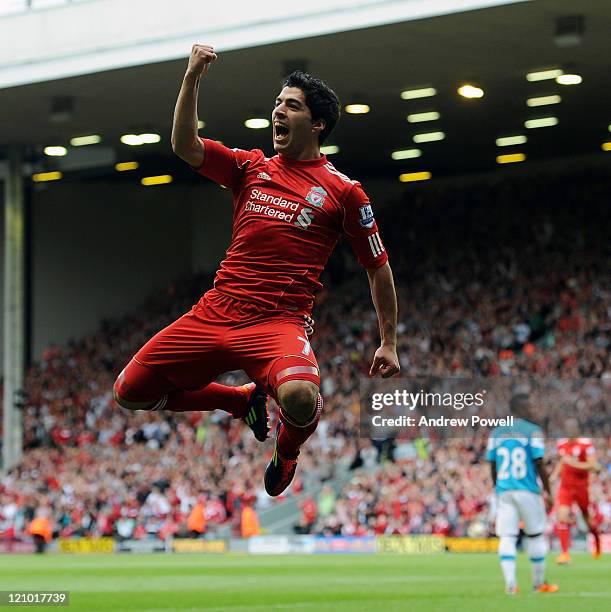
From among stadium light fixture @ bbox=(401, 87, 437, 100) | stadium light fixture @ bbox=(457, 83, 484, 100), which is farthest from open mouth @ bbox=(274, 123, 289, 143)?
stadium light fixture @ bbox=(401, 87, 437, 100)

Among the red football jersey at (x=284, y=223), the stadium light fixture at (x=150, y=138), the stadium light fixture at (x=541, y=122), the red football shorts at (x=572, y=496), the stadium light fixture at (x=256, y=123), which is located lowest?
the red football shorts at (x=572, y=496)

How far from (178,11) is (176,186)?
58.9ft

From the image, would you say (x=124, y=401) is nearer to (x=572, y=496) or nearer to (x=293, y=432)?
(x=293, y=432)

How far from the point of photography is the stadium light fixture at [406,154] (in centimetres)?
3766

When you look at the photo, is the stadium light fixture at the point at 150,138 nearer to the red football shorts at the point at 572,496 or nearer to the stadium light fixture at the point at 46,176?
the stadium light fixture at the point at 46,176

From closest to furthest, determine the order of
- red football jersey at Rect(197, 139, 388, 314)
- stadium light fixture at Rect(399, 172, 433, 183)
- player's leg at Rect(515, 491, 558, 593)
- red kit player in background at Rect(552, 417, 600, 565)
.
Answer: red football jersey at Rect(197, 139, 388, 314), player's leg at Rect(515, 491, 558, 593), red kit player in background at Rect(552, 417, 600, 565), stadium light fixture at Rect(399, 172, 433, 183)

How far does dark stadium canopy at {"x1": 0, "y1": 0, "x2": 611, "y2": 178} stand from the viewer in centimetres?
2483

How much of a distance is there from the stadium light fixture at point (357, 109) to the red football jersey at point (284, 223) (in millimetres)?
22730

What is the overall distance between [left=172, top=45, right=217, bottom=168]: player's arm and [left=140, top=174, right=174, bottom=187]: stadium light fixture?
33520 millimetres

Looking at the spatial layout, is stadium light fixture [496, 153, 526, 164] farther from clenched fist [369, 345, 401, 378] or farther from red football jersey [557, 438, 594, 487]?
clenched fist [369, 345, 401, 378]

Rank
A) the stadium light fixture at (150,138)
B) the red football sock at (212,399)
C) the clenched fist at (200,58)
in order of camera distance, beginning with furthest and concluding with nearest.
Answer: the stadium light fixture at (150,138), the red football sock at (212,399), the clenched fist at (200,58)

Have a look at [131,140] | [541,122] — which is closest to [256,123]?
[131,140]

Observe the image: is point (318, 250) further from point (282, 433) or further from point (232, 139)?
point (232, 139)

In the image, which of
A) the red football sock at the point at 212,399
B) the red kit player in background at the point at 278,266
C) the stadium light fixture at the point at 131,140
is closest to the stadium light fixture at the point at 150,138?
the stadium light fixture at the point at 131,140
